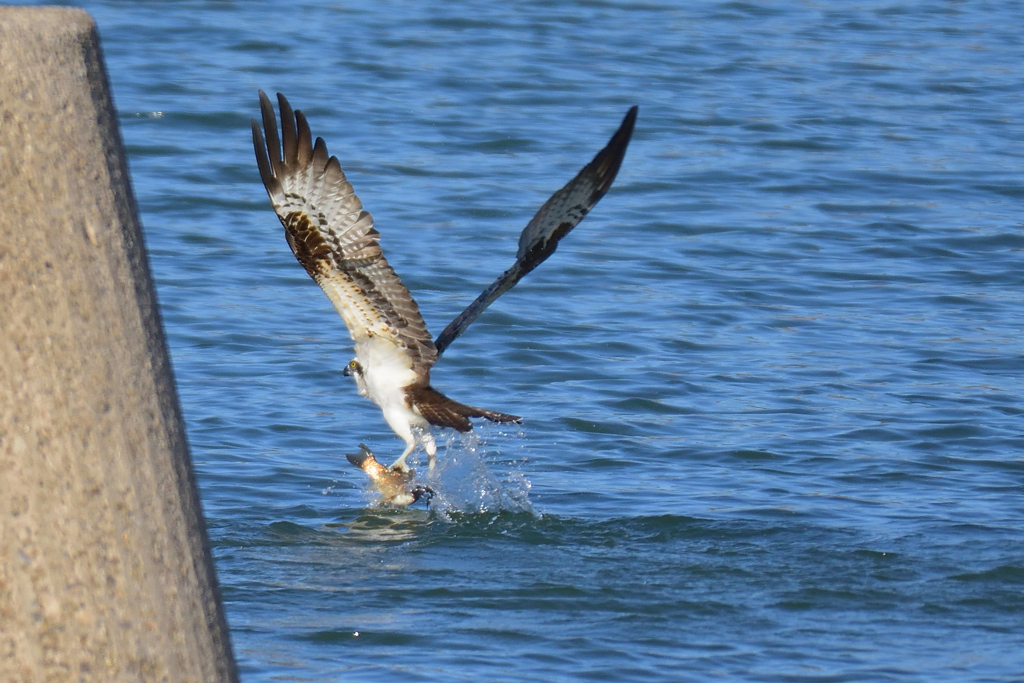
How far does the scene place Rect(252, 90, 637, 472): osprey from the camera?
5.69m

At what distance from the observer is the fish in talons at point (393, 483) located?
665 cm

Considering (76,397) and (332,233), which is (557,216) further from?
(76,397)

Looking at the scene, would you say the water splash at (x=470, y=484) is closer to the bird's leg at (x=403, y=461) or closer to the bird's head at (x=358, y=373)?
the bird's leg at (x=403, y=461)

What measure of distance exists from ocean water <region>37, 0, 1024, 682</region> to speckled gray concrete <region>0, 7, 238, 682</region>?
295cm

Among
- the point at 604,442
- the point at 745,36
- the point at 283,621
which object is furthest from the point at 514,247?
the point at 745,36

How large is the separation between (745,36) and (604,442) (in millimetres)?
11603

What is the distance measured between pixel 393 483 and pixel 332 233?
135cm

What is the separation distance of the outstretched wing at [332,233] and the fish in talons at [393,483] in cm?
53

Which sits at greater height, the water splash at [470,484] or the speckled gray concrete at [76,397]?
the speckled gray concrete at [76,397]

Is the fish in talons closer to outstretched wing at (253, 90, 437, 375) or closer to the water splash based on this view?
the water splash

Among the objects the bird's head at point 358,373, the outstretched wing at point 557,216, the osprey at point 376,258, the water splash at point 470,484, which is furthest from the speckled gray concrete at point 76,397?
the bird's head at point 358,373

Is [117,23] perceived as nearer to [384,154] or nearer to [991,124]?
[384,154]

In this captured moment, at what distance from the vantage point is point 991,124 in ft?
50.1

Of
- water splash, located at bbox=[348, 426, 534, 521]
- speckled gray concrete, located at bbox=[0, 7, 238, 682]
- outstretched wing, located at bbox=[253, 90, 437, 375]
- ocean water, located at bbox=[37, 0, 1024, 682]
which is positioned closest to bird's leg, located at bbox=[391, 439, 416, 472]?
water splash, located at bbox=[348, 426, 534, 521]
